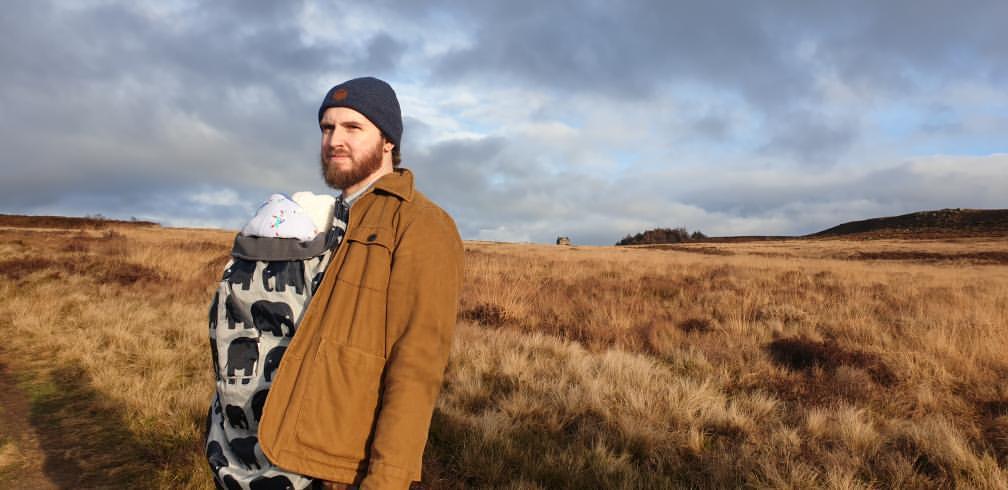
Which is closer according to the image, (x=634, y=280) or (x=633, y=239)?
(x=634, y=280)

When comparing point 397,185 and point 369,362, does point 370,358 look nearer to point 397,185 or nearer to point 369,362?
point 369,362

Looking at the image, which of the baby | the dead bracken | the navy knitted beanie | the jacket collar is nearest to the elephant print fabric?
the baby

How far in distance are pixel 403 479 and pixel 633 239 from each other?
8028 centimetres

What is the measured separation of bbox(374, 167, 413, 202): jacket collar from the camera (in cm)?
172

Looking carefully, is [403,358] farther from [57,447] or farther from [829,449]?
[57,447]

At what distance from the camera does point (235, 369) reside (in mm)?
1675

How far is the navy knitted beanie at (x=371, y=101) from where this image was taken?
1.85m

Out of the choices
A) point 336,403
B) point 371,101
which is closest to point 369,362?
point 336,403

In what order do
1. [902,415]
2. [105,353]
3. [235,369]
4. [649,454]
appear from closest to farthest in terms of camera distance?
[235,369], [649,454], [902,415], [105,353]

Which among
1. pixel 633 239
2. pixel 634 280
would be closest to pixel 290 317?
pixel 634 280

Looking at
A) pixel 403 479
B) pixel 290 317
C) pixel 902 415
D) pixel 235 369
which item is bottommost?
pixel 902 415

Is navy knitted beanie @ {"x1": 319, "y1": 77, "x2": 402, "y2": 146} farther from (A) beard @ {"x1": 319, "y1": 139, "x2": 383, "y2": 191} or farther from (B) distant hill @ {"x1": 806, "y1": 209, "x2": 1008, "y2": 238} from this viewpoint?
(B) distant hill @ {"x1": 806, "y1": 209, "x2": 1008, "y2": 238}

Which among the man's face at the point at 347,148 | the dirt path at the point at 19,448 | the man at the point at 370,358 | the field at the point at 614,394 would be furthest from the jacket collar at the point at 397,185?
the dirt path at the point at 19,448

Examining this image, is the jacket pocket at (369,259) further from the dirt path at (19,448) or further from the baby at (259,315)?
the dirt path at (19,448)
